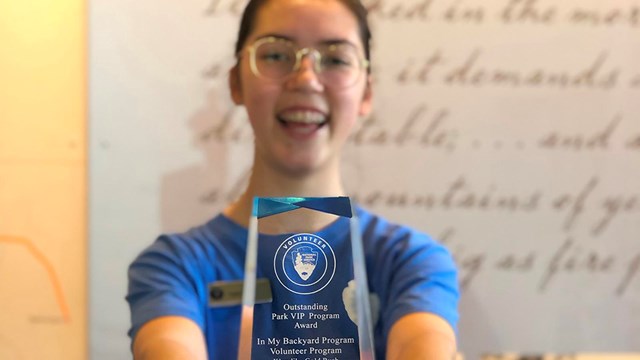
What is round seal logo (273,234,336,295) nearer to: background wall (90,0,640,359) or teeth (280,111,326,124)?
teeth (280,111,326,124)

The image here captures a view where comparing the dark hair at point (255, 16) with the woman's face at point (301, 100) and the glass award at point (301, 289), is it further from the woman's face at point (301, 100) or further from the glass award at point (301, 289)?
the glass award at point (301, 289)

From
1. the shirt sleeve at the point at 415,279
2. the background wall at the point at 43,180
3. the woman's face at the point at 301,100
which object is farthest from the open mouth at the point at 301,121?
the background wall at the point at 43,180

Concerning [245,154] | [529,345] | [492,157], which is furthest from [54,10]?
[529,345]

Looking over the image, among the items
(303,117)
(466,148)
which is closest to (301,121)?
(303,117)

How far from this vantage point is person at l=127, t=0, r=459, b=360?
472 millimetres

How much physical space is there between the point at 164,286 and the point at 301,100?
168 mm

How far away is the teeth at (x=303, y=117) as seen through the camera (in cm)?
49

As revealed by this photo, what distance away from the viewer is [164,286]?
0.46 meters

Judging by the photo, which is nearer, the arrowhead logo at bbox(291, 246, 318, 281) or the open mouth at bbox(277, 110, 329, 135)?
the arrowhead logo at bbox(291, 246, 318, 281)

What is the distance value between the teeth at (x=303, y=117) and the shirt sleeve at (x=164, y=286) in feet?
0.41

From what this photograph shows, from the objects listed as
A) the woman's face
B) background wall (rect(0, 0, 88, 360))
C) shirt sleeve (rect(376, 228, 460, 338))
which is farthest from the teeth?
background wall (rect(0, 0, 88, 360))

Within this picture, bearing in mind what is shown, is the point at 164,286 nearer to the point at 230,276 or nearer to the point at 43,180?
the point at 230,276

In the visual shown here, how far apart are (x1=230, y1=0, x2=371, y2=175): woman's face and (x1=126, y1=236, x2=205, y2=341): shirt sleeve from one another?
10 cm

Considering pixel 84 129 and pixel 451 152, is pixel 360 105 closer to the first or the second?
pixel 451 152
